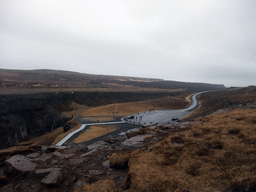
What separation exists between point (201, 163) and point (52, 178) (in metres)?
8.39

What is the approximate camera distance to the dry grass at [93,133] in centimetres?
2623

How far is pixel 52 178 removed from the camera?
8.39 meters

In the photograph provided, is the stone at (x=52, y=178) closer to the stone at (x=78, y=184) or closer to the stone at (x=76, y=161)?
the stone at (x=78, y=184)

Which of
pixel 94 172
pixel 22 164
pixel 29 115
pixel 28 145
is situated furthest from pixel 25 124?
pixel 94 172

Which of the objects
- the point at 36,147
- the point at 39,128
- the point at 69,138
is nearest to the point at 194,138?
the point at 36,147

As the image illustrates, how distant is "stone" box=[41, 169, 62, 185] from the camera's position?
26.6ft

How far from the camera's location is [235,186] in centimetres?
601

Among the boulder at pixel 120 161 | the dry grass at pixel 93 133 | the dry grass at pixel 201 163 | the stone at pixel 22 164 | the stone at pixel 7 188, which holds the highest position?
the dry grass at pixel 201 163

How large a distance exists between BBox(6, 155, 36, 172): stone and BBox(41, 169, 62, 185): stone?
1829mm

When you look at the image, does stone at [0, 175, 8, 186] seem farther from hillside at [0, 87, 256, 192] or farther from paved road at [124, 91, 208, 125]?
paved road at [124, 91, 208, 125]

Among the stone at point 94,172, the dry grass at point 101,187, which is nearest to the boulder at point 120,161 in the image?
the stone at point 94,172

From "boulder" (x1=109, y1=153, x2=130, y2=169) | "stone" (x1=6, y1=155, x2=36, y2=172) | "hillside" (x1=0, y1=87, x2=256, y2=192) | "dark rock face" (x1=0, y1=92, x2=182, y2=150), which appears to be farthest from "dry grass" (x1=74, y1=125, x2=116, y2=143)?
"dark rock face" (x1=0, y1=92, x2=182, y2=150)

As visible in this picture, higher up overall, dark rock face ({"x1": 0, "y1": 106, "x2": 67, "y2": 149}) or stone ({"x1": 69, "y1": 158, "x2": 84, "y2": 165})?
stone ({"x1": 69, "y1": 158, "x2": 84, "y2": 165})

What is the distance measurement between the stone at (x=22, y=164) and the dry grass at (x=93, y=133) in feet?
49.2
